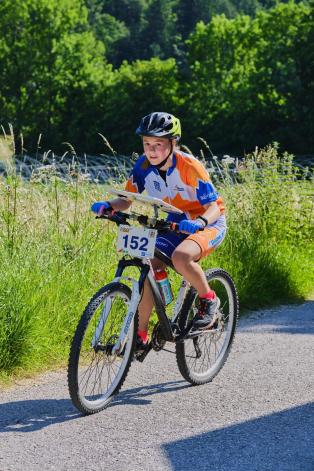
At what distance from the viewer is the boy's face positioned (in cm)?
545

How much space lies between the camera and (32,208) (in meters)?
8.13

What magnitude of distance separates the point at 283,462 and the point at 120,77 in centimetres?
5659

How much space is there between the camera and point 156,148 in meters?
5.48

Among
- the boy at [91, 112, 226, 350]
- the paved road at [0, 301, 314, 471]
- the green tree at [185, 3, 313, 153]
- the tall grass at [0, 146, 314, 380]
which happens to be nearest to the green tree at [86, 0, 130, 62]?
the green tree at [185, 3, 313, 153]

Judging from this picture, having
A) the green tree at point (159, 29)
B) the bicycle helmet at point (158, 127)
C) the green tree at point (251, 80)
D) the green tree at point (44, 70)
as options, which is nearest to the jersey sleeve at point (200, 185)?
the bicycle helmet at point (158, 127)

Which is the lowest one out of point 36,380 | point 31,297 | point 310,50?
point 36,380

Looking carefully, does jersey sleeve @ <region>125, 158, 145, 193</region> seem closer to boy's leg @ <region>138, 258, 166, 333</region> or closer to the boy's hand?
boy's leg @ <region>138, 258, 166, 333</region>

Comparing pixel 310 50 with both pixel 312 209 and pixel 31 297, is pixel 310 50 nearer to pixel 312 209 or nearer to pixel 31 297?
pixel 312 209

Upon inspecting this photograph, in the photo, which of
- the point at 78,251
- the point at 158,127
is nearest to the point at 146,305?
the point at 158,127

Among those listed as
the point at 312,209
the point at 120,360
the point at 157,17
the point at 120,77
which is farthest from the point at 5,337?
the point at 157,17

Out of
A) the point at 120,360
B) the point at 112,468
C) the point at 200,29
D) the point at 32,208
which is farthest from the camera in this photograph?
the point at 200,29

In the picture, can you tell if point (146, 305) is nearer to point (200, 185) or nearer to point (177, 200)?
point (177, 200)

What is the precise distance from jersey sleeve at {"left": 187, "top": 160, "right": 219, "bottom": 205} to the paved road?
1.25 m

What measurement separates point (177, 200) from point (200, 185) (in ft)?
0.62
